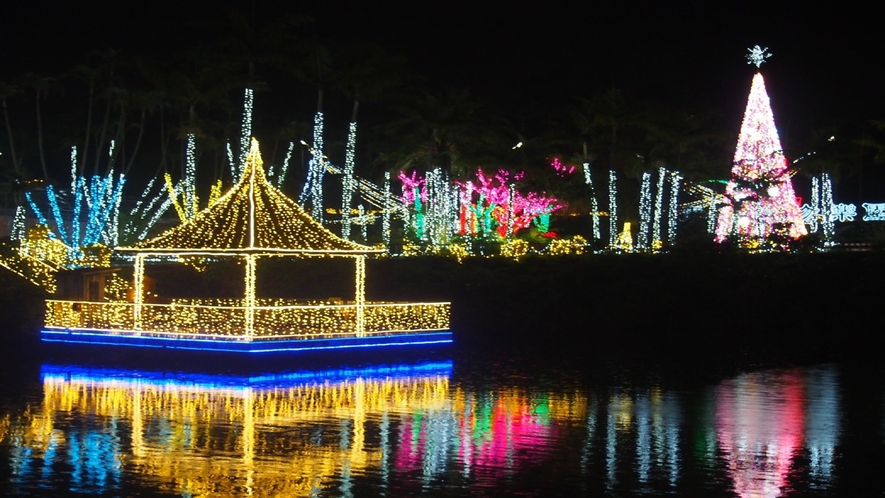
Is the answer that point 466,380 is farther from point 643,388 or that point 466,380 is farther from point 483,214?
point 483,214

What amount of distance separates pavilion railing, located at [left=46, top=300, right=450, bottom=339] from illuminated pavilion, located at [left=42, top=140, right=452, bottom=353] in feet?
0.07

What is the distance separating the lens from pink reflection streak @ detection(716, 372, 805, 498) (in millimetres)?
14078

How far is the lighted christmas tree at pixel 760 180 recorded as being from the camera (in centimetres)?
4150

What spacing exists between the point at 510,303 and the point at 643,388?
46.7 ft

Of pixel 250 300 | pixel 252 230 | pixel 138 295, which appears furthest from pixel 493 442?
pixel 138 295

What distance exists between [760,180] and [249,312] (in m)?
24.0

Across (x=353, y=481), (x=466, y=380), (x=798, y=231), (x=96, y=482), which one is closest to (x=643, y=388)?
(x=466, y=380)

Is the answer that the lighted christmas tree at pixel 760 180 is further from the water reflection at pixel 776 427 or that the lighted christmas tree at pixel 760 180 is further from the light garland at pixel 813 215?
the water reflection at pixel 776 427

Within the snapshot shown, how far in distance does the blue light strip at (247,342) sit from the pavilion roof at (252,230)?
6.42ft

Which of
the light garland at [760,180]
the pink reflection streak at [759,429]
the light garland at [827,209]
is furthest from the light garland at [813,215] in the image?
the pink reflection streak at [759,429]

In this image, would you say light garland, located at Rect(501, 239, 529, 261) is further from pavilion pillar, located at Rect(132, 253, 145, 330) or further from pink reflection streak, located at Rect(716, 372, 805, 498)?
pink reflection streak, located at Rect(716, 372, 805, 498)

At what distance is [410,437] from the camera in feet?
54.9

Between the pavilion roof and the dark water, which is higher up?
the pavilion roof

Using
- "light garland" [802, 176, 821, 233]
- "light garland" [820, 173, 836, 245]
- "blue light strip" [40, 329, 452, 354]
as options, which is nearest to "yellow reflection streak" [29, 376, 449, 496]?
"blue light strip" [40, 329, 452, 354]
